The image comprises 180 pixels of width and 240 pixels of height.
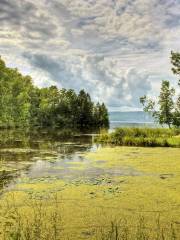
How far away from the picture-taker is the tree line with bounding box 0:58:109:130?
66500 millimetres

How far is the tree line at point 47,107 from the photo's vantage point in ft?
218

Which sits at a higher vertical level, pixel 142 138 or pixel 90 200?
pixel 142 138

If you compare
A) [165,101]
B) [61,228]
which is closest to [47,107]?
[165,101]

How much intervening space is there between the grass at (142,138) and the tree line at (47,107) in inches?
1138

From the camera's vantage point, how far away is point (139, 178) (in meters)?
14.2

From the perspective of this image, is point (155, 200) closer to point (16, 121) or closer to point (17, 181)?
point (17, 181)

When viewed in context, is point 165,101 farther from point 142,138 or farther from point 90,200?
point 90,200

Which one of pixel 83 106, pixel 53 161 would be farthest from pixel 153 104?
pixel 83 106

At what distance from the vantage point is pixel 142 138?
31.2 metres

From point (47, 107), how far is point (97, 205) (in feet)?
241

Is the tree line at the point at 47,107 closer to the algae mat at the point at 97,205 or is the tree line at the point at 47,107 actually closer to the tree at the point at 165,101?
the tree at the point at 165,101

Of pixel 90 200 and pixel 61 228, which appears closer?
pixel 61 228

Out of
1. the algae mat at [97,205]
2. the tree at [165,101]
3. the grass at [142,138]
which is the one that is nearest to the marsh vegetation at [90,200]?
the algae mat at [97,205]

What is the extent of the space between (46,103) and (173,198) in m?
75.5
